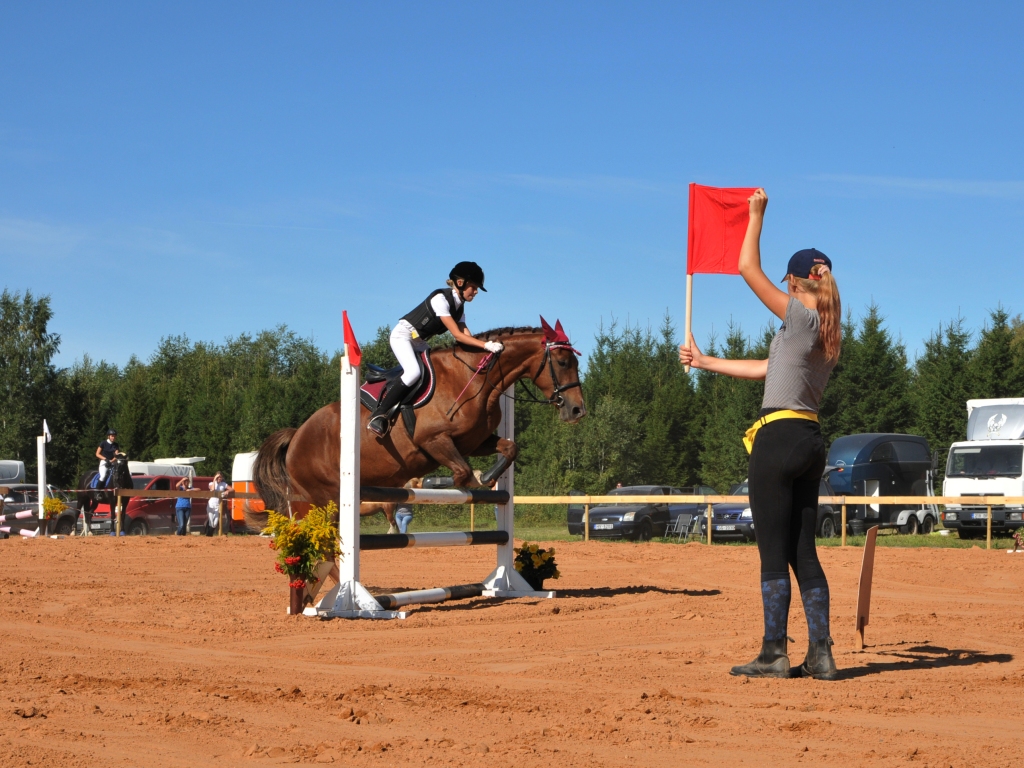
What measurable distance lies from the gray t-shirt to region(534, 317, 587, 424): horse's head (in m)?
3.25

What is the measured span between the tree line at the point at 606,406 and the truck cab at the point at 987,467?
920 cm

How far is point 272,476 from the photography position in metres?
9.62

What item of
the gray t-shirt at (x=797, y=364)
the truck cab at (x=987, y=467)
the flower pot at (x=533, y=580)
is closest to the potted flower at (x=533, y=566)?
the flower pot at (x=533, y=580)

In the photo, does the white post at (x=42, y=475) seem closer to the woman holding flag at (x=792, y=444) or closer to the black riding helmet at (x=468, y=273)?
the black riding helmet at (x=468, y=273)

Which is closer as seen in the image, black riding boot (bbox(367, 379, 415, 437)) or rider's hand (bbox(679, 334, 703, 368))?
rider's hand (bbox(679, 334, 703, 368))

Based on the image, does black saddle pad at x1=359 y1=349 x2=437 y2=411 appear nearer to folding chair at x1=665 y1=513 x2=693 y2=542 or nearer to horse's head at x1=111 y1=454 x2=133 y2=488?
folding chair at x1=665 y1=513 x2=693 y2=542

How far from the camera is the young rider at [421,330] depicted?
328 inches

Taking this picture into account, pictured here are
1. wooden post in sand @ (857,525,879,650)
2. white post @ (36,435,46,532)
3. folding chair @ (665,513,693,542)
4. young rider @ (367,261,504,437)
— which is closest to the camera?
wooden post in sand @ (857,525,879,650)

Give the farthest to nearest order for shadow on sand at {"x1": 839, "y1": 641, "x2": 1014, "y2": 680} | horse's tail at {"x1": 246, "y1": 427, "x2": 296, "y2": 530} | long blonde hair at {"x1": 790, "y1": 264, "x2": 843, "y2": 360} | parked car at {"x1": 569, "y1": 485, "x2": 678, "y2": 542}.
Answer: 1. parked car at {"x1": 569, "y1": 485, "x2": 678, "y2": 542}
2. horse's tail at {"x1": 246, "y1": 427, "x2": 296, "y2": 530}
3. shadow on sand at {"x1": 839, "y1": 641, "x2": 1014, "y2": 680}
4. long blonde hair at {"x1": 790, "y1": 264, "x2": 843, "y2": 360}

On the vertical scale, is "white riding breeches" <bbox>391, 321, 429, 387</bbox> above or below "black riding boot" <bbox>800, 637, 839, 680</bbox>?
above

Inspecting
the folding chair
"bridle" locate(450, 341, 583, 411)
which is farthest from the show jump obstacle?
the folding chair

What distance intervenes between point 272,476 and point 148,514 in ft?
64.0

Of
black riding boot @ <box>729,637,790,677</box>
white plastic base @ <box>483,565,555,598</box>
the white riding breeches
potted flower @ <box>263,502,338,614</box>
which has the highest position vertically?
the white riding breeches

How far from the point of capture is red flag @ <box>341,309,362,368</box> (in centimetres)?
774
